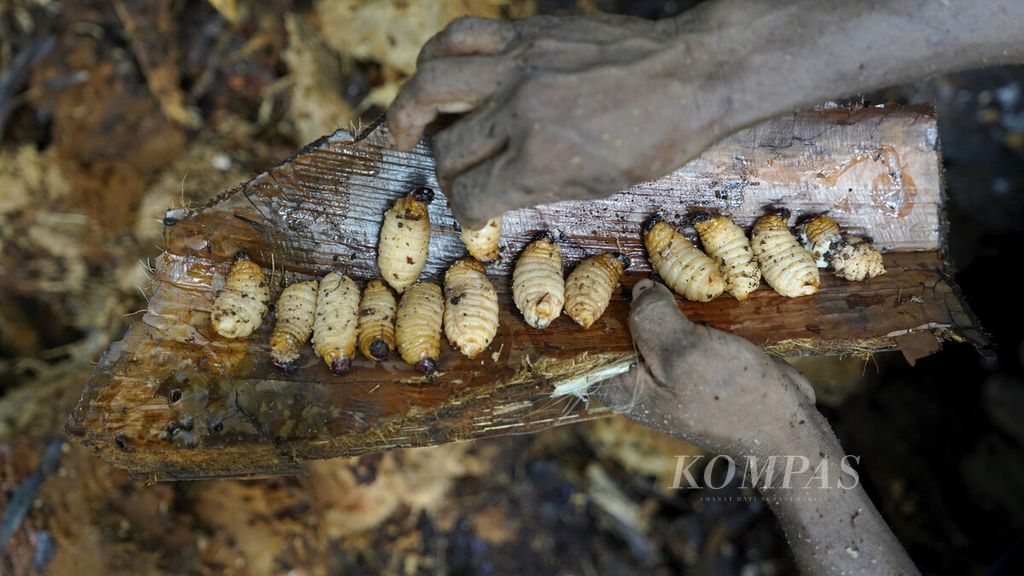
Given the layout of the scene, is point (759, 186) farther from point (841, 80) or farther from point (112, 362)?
point (112, 362)

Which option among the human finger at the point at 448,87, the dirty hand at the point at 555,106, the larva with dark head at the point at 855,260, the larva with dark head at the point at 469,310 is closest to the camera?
the dirty hand at the point at 555,106

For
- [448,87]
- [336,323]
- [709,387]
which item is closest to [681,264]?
[709,387]

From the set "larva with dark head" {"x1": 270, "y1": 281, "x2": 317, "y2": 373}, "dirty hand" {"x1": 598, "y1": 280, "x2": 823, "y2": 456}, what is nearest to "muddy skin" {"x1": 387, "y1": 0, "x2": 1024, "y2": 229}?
"dirty hand" {"x1": 598, "y1": 280, "x2": 823, "y2": 456}

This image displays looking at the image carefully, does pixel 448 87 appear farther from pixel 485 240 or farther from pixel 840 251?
pixel 840 251

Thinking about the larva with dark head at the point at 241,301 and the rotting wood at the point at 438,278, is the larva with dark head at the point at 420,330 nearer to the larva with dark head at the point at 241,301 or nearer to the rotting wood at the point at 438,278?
the rotting wood at the point at 438,278

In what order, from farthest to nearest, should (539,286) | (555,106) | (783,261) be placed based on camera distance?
(783,261) → (539,286) → (555,106)

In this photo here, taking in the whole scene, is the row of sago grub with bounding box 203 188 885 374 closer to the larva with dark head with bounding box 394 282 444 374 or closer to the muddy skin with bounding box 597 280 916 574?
the larva with dark head with bounding box 394 282 444 374

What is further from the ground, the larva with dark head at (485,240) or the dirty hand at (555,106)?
the dirty hand at (555,106)

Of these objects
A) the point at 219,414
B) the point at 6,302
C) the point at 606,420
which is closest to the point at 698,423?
the point at 219,414

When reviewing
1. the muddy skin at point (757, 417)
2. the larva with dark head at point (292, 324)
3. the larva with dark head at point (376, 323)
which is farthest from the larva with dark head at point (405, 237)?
the muddy skin at point (757, 417)
